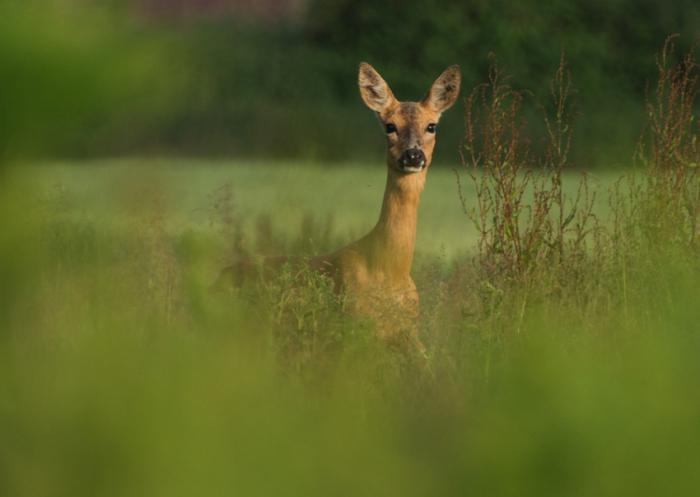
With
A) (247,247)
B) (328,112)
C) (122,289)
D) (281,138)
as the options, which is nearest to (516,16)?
(328,112)

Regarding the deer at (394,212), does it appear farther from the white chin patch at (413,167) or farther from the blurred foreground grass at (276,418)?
the blurred foreground grass at (276,418)

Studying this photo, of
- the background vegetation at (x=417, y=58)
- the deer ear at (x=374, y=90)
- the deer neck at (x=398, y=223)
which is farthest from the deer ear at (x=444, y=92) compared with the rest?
the background vegetation at (x=417, y=58)

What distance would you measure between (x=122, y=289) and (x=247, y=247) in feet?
24.3

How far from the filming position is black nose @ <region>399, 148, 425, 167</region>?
679cm

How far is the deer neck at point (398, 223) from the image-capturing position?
6613 millimetres

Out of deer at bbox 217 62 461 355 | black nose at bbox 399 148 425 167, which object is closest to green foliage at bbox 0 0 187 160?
deer at bbox 217 62 461 355

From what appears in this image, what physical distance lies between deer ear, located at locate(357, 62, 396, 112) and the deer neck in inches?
21.6

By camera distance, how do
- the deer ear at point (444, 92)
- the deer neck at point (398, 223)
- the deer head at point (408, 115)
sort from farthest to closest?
1. the deer ear at point (444, 92)
2. the deer head at point (408, 115)
3. the deer neck at point (398, 223)

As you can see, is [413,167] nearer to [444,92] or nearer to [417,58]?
[444,92]

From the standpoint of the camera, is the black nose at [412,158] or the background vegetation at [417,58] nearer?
the black nose at [412,158]

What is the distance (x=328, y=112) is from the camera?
22.9 metres

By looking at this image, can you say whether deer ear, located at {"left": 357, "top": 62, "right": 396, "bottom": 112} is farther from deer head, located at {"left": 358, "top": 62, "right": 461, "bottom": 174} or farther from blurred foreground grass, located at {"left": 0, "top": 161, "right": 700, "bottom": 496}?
blurred foreground grass, located at {"left": 0, "top": 161, "right": 700, "bottom": 496}

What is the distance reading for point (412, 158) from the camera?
6.79 meters

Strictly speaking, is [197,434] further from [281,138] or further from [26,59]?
[281,138]
